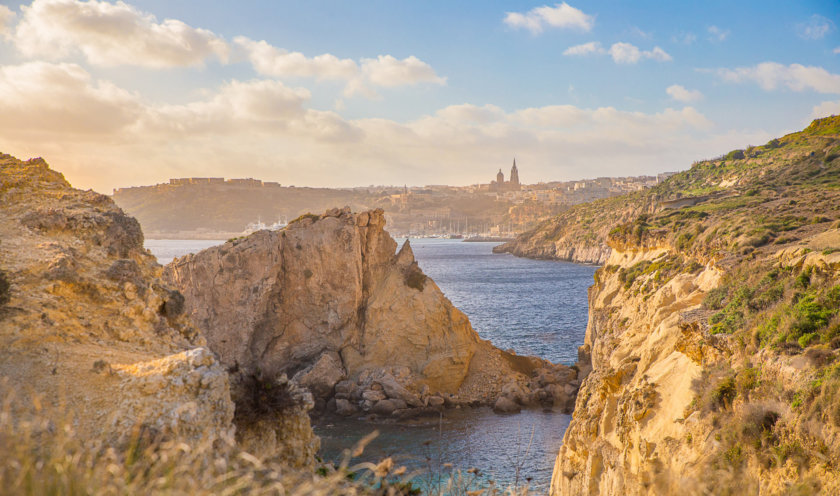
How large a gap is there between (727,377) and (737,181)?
1665 inches

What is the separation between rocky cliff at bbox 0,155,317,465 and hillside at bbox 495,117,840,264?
67.1 feet

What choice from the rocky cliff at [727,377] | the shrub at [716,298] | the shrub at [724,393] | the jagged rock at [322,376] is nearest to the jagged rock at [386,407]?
the jagged rock at [322,376]

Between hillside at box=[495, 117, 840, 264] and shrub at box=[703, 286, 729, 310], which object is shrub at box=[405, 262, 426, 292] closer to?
hillside at box=[495, 117, 840, 264]

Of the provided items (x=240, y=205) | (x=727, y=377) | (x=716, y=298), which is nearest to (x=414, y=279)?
(x=716, y=298)

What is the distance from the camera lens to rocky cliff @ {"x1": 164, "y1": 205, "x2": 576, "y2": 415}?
87.0 feet

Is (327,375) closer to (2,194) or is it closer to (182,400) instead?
(2,194)

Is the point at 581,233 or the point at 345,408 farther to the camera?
the point at 581,233

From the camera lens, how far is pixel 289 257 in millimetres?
28219

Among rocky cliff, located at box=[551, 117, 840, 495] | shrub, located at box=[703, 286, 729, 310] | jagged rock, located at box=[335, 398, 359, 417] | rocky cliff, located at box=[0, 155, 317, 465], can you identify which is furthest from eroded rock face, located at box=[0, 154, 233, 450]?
jagged rock, located at box=[335, 398, 359, 417]

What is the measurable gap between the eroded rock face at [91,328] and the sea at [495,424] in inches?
86.7

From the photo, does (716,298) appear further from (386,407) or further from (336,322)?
(336,322)

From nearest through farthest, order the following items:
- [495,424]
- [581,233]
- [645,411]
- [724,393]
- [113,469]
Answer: [113,469], [724,393], [645,411], [495,424], [581,233]

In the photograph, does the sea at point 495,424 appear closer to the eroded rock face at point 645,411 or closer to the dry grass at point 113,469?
the dry grass at point 113,469

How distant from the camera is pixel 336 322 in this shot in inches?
1101
